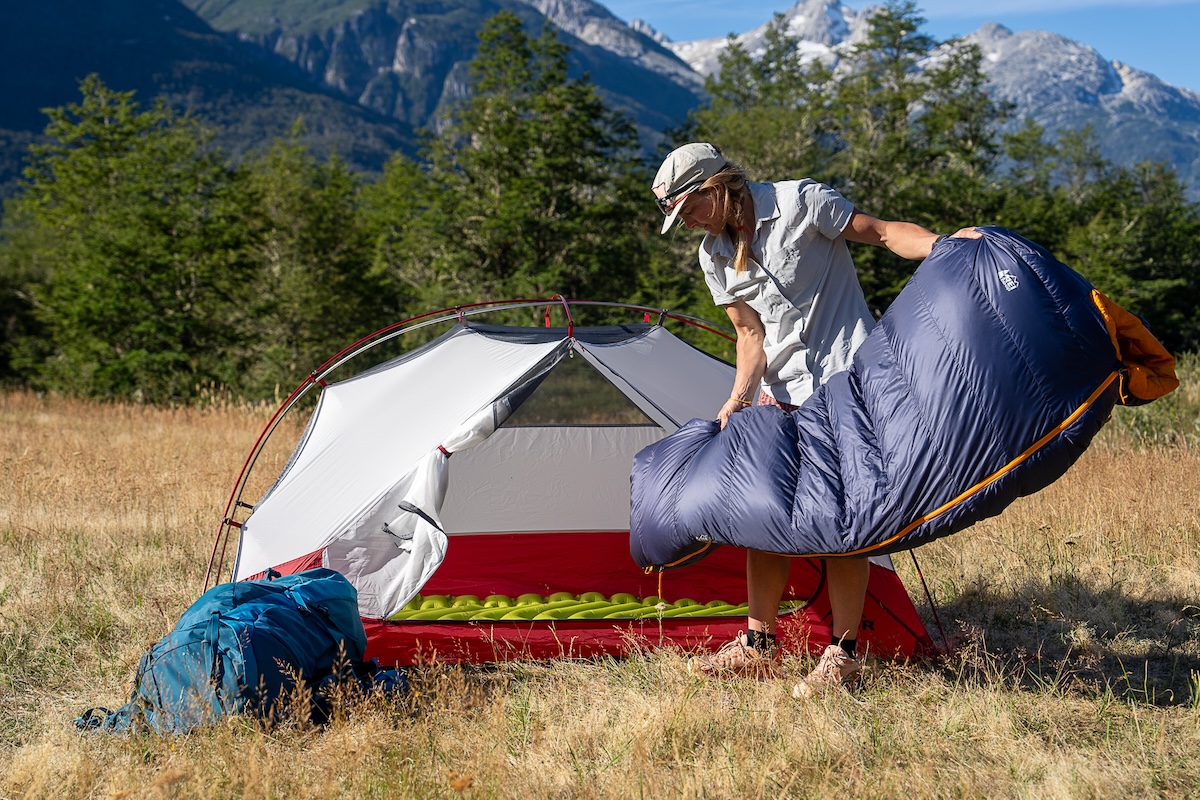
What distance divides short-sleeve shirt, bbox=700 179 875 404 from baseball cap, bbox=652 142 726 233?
20 cm

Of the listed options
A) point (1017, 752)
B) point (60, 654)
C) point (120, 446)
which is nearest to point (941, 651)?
point (1017, 752)

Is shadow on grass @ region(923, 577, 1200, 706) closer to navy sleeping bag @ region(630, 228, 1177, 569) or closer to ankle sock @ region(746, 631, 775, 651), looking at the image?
ankle sock @ region(746, 631, 775, 651)

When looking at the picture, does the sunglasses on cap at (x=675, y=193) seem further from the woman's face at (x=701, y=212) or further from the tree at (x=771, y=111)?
the tree at (x=771, y=111)

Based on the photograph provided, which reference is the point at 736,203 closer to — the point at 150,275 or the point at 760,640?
the point at 760,640

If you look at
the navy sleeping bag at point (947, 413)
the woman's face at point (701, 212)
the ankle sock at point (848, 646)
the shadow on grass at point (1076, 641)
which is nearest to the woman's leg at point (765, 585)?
the ankle sock at point (848, 646)

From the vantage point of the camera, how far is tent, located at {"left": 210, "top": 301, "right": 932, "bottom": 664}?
358 centimetres

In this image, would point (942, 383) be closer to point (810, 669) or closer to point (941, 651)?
point (810, 669)

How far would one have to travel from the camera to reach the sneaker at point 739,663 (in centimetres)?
320

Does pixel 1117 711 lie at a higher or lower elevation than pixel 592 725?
higher

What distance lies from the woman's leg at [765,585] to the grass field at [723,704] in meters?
0.18

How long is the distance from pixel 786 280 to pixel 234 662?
1.96 meters

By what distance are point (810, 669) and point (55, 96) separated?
150030 millimetres

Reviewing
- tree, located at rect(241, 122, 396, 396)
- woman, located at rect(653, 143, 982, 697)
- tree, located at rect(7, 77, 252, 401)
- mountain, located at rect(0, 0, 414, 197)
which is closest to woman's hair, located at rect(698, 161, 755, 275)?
woman, located at rect(653, 143, 982, 697)

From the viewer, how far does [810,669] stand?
130 inches
